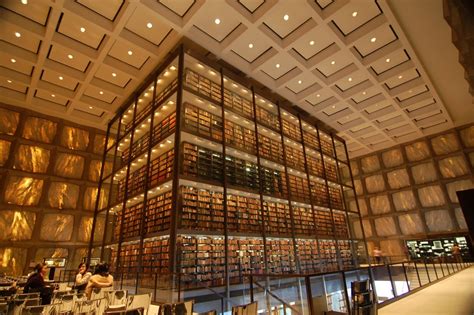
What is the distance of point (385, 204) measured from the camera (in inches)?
622

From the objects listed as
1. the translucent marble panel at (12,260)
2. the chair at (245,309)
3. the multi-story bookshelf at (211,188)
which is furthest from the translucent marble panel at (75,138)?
the chair at (245,309)

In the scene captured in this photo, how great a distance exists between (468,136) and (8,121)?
2163 centimetres

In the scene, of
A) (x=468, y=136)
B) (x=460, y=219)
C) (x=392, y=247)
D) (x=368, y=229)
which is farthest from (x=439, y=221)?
(x=468, y=136)

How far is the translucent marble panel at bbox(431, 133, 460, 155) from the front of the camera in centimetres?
1395

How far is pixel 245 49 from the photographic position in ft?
26.9

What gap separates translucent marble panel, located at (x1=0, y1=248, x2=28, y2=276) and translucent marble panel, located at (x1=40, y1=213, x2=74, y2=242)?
31.9 inches

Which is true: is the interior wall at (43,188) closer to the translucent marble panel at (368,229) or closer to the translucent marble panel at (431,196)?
the translucent marble panel at (368,229)

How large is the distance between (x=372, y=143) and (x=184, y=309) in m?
16.3

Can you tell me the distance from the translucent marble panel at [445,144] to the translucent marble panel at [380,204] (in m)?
3.83

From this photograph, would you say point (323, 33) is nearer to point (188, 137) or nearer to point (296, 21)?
point (296, 21)

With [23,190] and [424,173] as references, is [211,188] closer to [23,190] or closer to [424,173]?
[23,190]

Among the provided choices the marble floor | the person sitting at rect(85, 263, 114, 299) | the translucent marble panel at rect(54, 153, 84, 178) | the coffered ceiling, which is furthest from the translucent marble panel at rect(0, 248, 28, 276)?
the marble floor

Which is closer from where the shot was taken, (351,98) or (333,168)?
(351,98)

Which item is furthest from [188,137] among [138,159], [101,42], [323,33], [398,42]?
[398,42]
